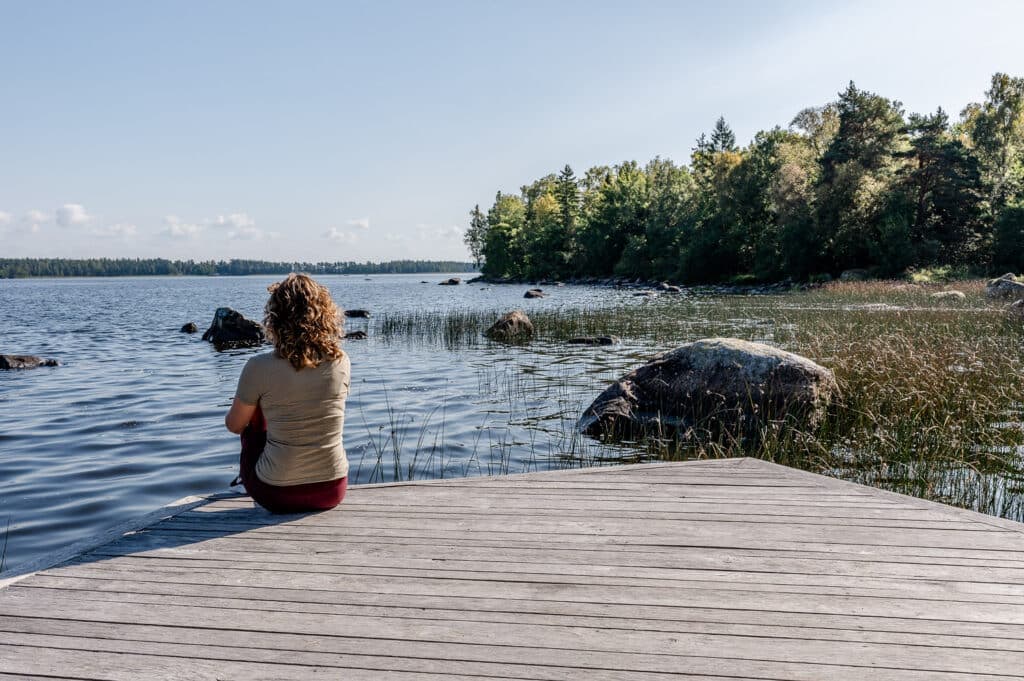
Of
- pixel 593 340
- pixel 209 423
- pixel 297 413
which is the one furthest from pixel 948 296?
pixel 297 413

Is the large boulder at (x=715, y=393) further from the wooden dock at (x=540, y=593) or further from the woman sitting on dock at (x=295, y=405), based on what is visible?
the woman sitting on dock at (x=295, y=405)

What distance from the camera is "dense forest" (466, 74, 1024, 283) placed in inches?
1598

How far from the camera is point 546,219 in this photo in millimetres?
81312

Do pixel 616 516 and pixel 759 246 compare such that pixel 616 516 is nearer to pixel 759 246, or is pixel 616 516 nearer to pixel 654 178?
pixel 759 246

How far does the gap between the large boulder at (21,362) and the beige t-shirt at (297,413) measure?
14.5 m

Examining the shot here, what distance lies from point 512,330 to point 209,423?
11.0 m

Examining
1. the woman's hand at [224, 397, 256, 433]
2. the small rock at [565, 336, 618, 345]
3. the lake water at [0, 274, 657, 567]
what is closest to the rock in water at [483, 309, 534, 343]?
the lake water at [0, 274, 657, 567]

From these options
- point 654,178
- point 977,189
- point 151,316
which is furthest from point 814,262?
point 151,316

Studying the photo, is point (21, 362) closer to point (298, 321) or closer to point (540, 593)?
point (298, 321)

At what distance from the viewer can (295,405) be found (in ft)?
12.9

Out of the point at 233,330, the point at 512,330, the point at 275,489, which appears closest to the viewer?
the point at 275,489

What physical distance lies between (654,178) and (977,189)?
1424 inches

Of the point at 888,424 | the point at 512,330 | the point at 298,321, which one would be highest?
the point at 298,321

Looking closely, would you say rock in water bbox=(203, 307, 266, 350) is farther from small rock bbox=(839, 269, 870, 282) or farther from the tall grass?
small rock bbox=(839, 269, 870, 282)
